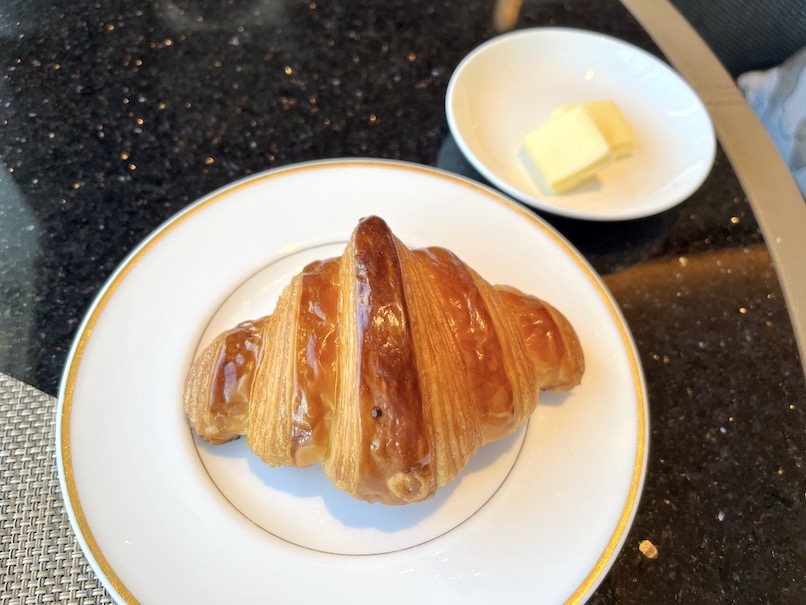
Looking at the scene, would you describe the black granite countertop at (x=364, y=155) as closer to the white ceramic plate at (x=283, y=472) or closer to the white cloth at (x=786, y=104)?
the white ceramic plate at (x=283, y=472)

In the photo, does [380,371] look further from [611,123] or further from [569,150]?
[611,123]

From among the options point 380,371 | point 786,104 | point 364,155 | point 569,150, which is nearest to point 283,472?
point 380,371

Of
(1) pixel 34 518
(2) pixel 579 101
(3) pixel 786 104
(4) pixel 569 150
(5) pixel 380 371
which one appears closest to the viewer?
(5) pixel 380 371

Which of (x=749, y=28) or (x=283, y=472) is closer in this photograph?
(x=283, y=472)

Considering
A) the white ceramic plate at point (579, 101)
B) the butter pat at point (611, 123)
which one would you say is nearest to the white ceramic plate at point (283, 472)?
the white ceramic plate at point (579, 101)

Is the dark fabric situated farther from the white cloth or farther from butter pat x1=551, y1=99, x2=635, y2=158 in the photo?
butter pat x1=551, y1=99, x2=635, y2=158

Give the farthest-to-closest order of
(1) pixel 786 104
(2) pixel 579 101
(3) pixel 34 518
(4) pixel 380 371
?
(1) pixel 786 104 < (2) pixel 579 101 < (3) pixel 34 518 < (4) pixel 380 371

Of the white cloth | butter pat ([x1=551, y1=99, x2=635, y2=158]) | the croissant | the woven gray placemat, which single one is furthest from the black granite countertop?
the white cloth
